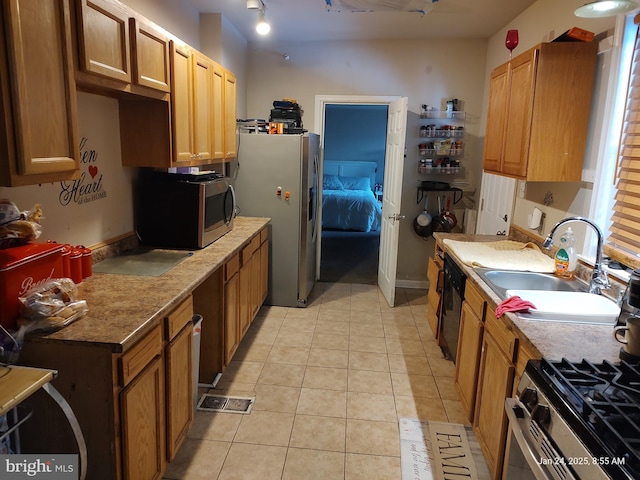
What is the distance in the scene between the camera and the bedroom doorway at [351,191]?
5.21m

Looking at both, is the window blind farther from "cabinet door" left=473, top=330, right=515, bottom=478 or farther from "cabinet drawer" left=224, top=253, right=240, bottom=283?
"cabinet drawer" left=224, top=253, right=240, bottom=283

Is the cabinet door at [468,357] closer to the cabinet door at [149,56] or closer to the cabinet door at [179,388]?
the cabinet door at [179,388]

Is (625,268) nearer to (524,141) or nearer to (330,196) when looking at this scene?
(524,141)

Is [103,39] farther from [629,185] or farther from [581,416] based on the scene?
[629,185]

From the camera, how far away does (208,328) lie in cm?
265

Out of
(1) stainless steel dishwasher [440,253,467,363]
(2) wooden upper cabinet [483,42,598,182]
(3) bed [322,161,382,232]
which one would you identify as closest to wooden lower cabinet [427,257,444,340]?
(1) stainless steel dishwasher [440,253,467,363]

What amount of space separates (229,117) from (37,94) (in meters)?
2.10

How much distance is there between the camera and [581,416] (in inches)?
42.3

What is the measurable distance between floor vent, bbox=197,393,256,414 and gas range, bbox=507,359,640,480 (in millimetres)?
1595

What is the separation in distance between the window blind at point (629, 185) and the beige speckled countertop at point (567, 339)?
61cm

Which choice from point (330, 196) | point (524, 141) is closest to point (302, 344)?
point (524, 141)

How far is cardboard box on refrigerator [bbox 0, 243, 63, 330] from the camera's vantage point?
138 centimetres

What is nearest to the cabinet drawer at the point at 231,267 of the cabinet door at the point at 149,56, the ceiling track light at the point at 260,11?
the cabinet door at the point at 149,56

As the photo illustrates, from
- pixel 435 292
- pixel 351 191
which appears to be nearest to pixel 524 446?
pixel 435 292
